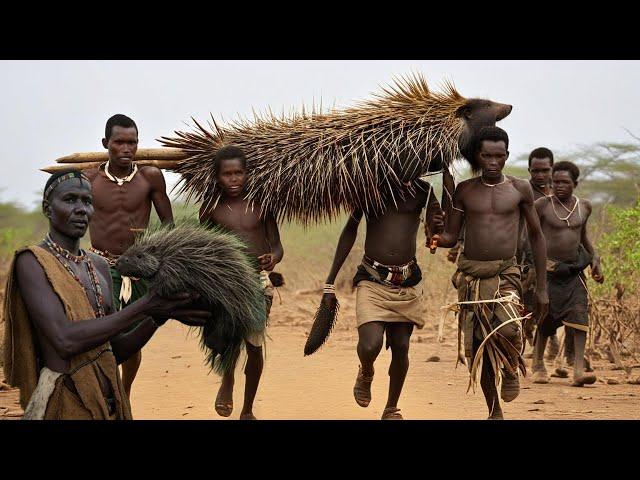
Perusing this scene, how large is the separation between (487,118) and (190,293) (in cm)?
300

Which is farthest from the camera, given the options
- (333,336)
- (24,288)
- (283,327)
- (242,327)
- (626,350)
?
(283,327)

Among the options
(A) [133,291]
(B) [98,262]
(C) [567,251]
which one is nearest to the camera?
(B) [98,262]

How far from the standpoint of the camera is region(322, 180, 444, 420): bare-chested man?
604 centimetres

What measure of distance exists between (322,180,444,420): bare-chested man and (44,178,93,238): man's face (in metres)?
2.68

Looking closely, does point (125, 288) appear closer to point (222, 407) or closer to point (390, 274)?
point (222, 407)

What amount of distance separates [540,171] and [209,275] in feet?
17.0

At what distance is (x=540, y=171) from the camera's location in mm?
8266

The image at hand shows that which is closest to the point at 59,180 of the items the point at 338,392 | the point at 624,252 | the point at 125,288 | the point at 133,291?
the point at 133,291

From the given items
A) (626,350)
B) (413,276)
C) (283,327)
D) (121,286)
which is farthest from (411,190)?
(283,327)

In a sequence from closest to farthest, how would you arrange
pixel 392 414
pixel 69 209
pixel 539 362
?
pixel 69 209, pixel 392 414, pixel 539 362

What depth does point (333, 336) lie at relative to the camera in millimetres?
11953

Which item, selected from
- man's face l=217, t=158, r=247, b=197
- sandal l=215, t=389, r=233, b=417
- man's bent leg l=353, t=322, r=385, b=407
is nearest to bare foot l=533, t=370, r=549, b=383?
man's bent leg l=353, t=322, r=385, b=407

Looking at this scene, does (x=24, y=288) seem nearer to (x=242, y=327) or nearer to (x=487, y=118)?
(x=242, y=327)

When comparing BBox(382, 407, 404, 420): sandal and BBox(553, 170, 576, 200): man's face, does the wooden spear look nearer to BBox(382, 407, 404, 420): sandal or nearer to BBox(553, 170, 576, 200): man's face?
BBox(382, 407, 404, 420): sandal
